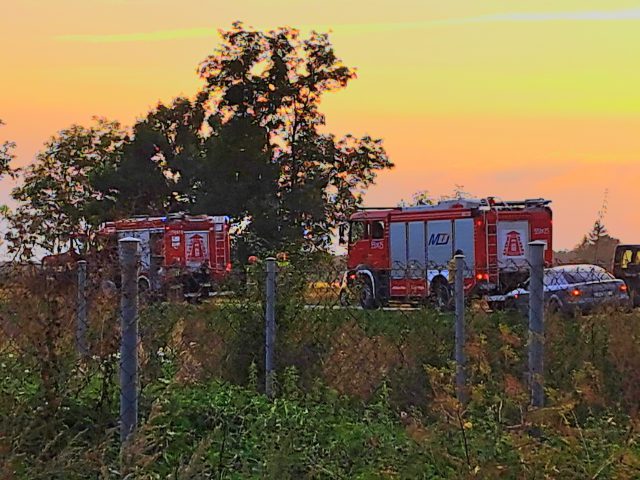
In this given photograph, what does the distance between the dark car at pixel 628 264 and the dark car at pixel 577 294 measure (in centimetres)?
606

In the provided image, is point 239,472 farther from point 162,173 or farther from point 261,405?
point 162,173

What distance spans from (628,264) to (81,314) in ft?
66.0

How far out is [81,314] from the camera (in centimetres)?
816

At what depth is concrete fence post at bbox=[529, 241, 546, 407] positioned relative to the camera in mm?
6633

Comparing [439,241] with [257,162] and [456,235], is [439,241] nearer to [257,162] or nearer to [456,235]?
[456,235]

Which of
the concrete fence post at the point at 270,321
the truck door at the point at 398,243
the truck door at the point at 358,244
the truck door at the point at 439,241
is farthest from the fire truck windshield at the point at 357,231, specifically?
the concrete fence post at the point at 270,321

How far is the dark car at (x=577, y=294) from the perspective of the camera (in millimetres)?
11172

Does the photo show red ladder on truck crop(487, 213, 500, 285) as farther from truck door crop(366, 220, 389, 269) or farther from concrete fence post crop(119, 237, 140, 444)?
concrete fence post crop(119, 237, 140, 444)

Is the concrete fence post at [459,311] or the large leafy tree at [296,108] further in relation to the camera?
the large leafy tree at [296,108]

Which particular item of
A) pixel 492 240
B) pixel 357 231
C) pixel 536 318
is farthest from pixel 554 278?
pixel 357 231

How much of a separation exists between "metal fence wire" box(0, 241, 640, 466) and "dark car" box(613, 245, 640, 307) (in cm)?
1359

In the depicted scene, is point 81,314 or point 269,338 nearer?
point 81,314

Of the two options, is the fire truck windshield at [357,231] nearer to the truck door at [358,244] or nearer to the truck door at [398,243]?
the truck door at [358,244]

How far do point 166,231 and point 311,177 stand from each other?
14.4m
